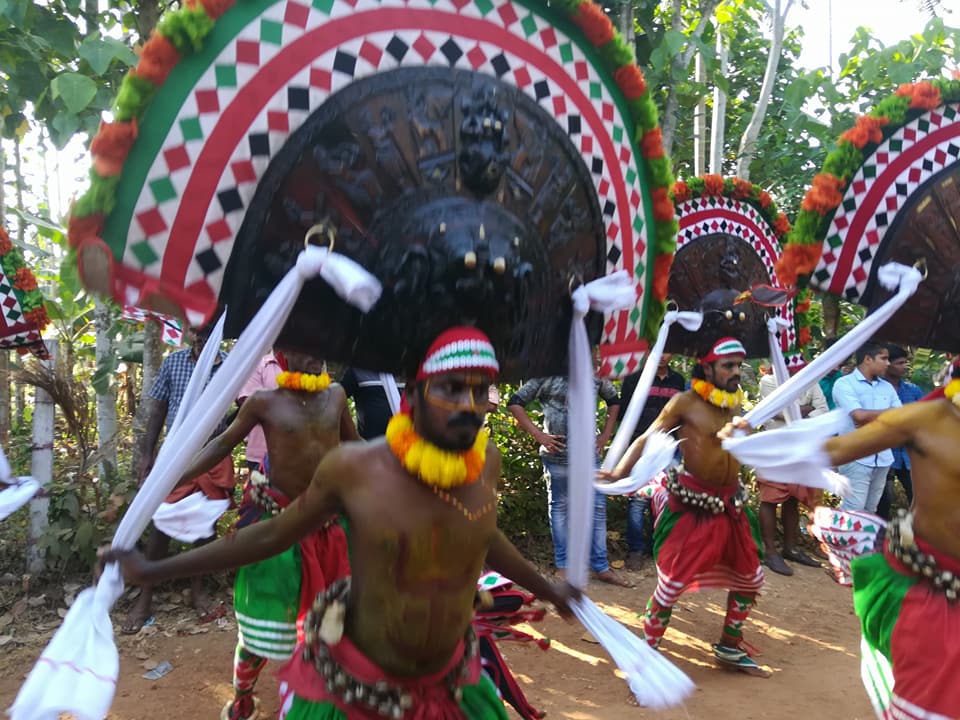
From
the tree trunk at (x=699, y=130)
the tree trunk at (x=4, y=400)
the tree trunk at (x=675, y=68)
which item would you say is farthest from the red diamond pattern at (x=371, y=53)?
the tree trunk at (x=699, y=130)

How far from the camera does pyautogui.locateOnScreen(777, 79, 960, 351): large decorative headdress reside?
10.7ft

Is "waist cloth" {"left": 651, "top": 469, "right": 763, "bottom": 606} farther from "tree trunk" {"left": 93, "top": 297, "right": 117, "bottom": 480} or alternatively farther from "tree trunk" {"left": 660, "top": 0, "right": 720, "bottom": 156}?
"tree trunk" {"left": 93, "top": 297, "right": 117, "bottom": 480}

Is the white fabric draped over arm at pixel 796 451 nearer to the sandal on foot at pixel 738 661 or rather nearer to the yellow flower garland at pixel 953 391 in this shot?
the yellow flower garland at pixel 953 391

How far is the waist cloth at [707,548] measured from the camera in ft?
15.4

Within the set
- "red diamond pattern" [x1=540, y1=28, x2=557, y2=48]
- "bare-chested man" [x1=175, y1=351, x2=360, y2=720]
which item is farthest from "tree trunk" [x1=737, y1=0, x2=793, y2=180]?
"red diamond pattern" [x1=540, y1=28, x2=557, y2=48]

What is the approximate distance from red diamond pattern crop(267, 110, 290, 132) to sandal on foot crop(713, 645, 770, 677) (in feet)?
14.7

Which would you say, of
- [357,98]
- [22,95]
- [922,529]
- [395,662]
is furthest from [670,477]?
[22,95]

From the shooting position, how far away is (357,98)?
6.00 feet

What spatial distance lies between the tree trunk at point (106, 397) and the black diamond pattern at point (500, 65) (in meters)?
4.91

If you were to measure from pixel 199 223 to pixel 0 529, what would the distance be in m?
5.74

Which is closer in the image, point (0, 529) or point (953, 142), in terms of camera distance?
point (953, 142)

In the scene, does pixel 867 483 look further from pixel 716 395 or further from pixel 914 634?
pixel 914 634

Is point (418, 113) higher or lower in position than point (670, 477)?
higher

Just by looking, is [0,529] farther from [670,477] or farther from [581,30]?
[581,30]
